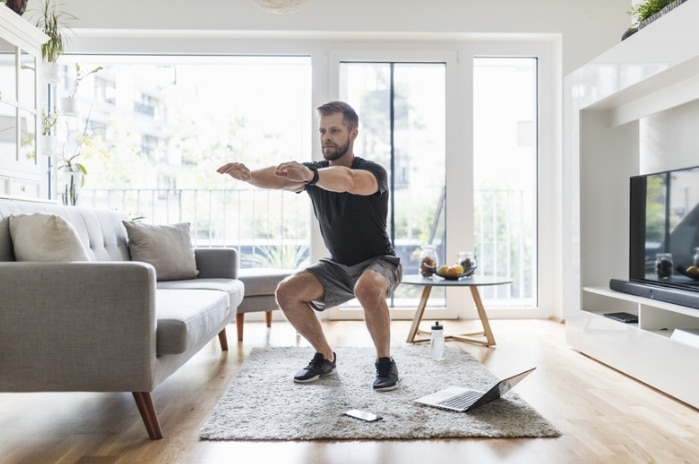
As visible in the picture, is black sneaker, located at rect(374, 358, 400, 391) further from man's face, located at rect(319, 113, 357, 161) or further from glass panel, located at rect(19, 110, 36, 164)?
glass panel, located at rect(19, 110, 36, 164)

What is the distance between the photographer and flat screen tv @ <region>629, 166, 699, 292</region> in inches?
105

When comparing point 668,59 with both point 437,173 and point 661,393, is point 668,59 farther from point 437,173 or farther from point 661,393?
point 437,173

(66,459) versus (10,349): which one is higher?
(10,349)

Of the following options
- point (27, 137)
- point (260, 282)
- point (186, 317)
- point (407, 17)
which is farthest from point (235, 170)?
point (407, 17)

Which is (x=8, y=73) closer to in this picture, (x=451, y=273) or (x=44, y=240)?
(x=44, y=240)

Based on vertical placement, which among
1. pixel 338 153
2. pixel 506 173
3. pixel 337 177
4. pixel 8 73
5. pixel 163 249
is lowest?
pixel 163 249

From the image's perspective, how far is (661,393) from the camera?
101 inches

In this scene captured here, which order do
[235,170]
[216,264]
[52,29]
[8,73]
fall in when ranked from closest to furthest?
[235,170], [8,73], [216,264], [52,29]

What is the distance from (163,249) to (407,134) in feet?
7.44

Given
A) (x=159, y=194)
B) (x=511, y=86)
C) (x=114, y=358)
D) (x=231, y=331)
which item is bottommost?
(x=231, y=331)

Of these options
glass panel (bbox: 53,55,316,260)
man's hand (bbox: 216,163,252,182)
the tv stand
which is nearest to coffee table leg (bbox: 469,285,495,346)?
the tv stand

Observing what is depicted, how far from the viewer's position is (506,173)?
16.8 feet

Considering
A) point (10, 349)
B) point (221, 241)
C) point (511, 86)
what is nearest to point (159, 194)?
point (221, 241)

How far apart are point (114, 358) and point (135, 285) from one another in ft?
0.79
